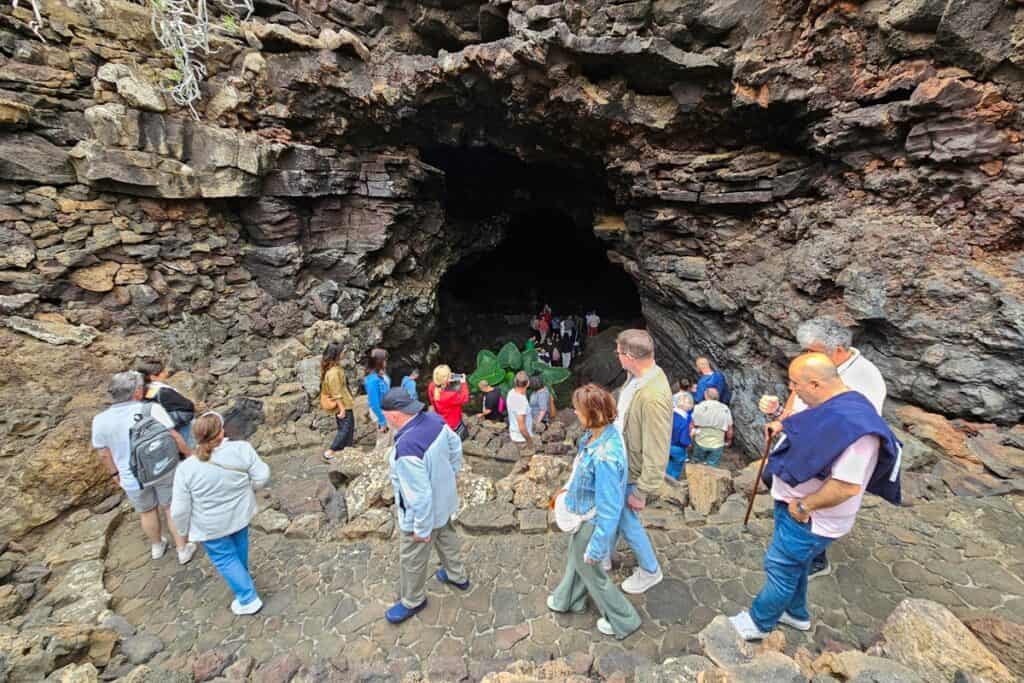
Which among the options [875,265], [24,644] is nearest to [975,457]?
[875,265]

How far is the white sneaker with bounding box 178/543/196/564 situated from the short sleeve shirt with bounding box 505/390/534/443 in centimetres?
416

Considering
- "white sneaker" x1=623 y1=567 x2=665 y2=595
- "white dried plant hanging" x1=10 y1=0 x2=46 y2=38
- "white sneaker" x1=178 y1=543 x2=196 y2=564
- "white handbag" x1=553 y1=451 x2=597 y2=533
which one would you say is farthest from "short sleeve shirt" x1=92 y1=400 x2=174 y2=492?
"white dried plant hanging" x1=10 y1=0 x2=46 y2=38

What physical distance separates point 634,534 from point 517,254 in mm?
18198

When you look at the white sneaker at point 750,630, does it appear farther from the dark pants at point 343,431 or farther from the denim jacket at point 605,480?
the dark pants at point 343,431

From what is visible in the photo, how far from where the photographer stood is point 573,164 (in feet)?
36.7

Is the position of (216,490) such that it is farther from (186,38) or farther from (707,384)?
(186,38)

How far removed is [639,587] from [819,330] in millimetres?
2541

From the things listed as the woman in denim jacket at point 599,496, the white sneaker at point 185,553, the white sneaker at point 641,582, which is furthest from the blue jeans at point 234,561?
the white sneaker at point 641,582

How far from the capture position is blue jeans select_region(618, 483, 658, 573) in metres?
2.97

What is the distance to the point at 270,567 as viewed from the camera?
13.0 feet

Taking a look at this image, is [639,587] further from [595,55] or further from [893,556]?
[595,55]

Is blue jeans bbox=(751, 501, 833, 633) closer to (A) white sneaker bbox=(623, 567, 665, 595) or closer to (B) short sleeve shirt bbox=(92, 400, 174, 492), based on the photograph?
(A) white sneaker bbox=(623, 567, 665, 595)

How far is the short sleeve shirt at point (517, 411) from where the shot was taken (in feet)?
20.7

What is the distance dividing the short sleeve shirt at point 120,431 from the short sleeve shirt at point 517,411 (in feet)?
13.7
